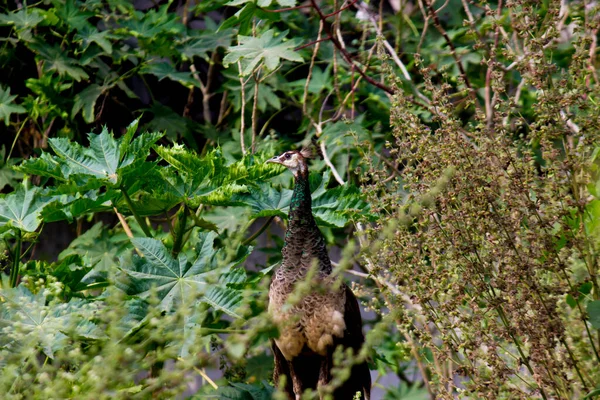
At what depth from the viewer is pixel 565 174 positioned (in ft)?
4.17

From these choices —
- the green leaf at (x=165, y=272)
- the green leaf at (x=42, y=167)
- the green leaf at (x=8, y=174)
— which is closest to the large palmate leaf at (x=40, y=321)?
the green leaf at (x=165, y=272)

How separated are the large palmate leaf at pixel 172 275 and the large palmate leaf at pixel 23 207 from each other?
11.5 inches

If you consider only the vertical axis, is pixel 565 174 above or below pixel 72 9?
above

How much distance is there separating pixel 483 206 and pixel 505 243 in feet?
0.23

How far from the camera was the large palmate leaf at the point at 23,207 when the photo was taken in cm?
163

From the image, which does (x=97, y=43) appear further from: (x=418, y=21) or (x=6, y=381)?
(x=6, y=381)

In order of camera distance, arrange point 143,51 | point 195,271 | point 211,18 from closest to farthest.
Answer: point 195,271 < point 143,51 < point 211,18

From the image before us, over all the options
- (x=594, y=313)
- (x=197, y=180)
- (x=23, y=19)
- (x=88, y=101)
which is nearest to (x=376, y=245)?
(x=594, y=313)

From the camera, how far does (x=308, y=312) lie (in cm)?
148

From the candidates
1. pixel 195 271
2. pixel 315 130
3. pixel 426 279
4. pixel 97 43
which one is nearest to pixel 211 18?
pixel 97 43

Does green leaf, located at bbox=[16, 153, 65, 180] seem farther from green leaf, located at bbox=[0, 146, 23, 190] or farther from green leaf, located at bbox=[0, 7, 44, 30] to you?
green leaf, located at bbox=[0, 7, 44, 30]

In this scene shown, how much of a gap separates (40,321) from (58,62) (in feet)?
5.70

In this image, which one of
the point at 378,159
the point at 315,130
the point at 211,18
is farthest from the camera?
the point at 211,18

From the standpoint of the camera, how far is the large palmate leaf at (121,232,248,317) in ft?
4.64
